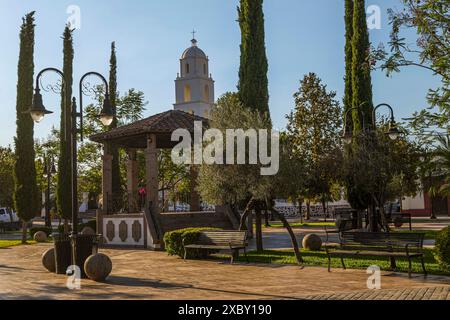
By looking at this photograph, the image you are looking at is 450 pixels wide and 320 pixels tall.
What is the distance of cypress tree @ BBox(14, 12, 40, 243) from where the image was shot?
26.7 m

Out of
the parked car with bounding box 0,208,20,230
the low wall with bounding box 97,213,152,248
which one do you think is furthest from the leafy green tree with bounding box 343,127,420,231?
the parked car with bounding box 0,208,20,230

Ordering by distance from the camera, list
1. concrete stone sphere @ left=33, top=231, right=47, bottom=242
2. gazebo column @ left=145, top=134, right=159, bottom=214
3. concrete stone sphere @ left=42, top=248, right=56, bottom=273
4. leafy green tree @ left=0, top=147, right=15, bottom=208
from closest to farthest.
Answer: concrete stone sphere @ left=42, top=248, right=56, bottom=273 < gazebo column @ left=145, top=134, right=159, bottom=214 < concrete stone sphere @ left=33, top=231, right=47, bottom=242 < leafy green tree @ left=0, top=147, right=15, bottom=208

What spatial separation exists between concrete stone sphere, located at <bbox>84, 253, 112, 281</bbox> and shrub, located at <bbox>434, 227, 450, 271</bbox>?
6886 millimetres

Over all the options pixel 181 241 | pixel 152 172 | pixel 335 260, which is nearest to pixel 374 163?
pixel 335 260

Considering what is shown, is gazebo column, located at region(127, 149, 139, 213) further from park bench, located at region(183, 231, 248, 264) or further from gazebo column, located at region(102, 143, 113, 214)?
park bench, located at region(183, 231, 248, 264)

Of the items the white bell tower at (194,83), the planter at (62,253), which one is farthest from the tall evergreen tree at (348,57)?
the white bell tower at (194,83)

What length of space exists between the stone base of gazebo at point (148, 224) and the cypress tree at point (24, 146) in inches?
241

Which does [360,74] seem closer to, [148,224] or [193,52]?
[148,224]

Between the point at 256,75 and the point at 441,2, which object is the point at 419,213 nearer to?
the point at 256,75

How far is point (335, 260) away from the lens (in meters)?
13.9

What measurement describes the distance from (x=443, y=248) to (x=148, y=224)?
492 inches

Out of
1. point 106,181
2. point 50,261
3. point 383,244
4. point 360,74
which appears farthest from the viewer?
point 106,181
